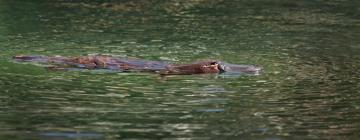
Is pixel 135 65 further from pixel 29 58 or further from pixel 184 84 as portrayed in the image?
pixel 29 58

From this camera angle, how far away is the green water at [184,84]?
10.9 metres

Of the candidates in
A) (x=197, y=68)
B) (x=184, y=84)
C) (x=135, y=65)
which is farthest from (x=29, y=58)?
(x=184, y=84)

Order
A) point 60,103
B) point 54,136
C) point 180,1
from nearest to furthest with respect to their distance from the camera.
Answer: point 54,136, point 60,103, point 180,1

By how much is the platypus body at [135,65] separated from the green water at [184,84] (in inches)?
13.0

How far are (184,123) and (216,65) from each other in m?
4.44

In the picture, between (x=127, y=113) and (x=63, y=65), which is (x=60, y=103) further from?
(x=63, y=65)

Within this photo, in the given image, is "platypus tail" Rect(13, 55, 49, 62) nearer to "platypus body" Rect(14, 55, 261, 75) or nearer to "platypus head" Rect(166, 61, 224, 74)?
"platypus body" Rect(14, 55, 261, 75)

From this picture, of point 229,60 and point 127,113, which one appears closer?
point 127,113

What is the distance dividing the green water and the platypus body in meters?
0.33

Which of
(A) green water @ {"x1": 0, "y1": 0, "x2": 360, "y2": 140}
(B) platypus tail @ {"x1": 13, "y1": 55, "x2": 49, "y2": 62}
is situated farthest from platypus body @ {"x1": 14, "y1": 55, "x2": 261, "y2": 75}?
(A) green water @ {"x1": 0, "y1": 0, "x2": 360, "y2": 140}

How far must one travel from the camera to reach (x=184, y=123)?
440 inches

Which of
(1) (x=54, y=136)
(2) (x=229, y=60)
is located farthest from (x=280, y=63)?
(1) (x=54, y=136)

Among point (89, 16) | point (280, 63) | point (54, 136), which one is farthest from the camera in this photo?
point (89, 16)

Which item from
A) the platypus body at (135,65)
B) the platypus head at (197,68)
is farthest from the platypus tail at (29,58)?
the platypus head at (197,68)
